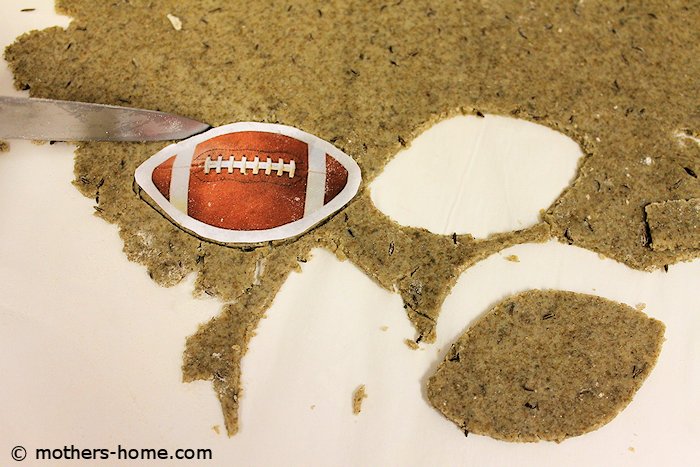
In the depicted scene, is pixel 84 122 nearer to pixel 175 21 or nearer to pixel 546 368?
pixel 175 21

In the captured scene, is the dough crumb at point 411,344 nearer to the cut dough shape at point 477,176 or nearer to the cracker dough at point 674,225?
the cut dough shape at point 477,176

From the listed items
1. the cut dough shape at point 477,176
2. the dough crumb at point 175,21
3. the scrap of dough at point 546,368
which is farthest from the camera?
the dough crumb at point 175,21

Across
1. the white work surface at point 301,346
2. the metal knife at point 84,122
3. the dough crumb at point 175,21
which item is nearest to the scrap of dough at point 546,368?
the white work surface at point 301,346

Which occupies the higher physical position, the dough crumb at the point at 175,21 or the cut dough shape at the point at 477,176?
the dough crumb at the point at 175,21

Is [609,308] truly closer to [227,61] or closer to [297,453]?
[297,453]

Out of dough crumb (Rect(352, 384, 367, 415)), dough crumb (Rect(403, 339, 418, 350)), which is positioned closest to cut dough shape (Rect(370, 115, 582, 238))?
dough crumb (Rect(403, 339, 418, 350))

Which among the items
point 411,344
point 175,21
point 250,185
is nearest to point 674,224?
point 411,344

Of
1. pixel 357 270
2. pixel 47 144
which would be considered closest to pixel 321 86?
pixel 357 270
